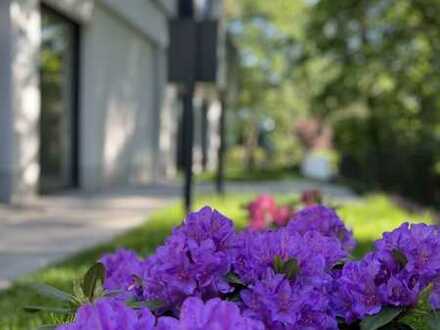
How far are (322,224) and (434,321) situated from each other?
0.59 m

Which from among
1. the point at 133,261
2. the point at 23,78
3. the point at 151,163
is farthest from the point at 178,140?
the point at 133,261

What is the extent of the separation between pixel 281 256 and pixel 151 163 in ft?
58.6

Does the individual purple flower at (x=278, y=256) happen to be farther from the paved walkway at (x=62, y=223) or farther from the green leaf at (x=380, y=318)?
the paved walkway at (x=62, y=223)

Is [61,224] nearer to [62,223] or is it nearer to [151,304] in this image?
[62,223]

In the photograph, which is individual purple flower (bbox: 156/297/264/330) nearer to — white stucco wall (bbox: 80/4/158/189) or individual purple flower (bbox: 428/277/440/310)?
individual purple flower (bbox: 428/277/440/310)

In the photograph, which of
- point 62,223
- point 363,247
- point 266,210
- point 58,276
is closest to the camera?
point 58,276

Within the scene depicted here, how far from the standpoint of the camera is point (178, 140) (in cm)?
2425

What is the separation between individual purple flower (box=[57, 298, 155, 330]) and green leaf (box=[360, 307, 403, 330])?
1.52ft

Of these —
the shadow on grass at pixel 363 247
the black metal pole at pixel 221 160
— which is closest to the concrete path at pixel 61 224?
the black metal pole at pixel 221 160

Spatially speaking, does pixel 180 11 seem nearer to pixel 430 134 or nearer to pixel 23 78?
pixel 23 78

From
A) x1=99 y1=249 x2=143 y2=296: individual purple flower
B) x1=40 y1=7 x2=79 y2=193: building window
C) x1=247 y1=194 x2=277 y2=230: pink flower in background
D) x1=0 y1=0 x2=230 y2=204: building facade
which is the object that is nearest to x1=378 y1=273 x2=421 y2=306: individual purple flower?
x1=99 y1=249 x2=143 y2=296: individual purple flower

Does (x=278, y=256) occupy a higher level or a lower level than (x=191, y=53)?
lower

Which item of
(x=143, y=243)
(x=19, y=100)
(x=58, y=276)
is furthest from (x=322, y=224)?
(x=19, y=100)

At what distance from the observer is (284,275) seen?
1.55 metres
